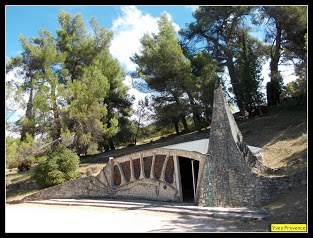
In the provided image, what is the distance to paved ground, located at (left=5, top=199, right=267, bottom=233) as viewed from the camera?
819 centimetres

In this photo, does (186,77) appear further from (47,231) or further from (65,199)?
(47,231)

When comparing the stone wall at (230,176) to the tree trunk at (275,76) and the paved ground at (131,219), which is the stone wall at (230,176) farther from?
the tree trunk at (275,76)

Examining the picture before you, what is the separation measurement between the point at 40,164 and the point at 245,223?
1055 cm

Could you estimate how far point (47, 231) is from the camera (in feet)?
25.4

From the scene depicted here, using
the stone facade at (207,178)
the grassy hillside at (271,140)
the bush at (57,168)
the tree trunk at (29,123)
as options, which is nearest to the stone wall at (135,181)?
the stone facade at (207,178)

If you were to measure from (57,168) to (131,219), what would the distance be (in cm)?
666

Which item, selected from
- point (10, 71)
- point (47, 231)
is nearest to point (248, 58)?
point (10, 71)

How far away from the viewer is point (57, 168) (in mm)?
15086
